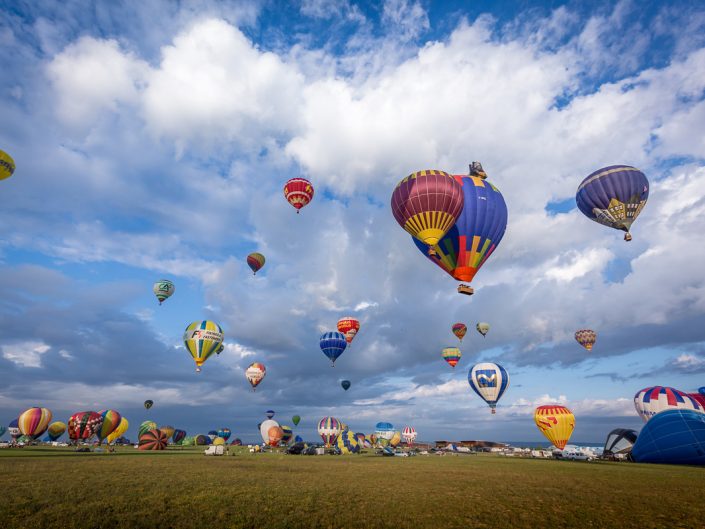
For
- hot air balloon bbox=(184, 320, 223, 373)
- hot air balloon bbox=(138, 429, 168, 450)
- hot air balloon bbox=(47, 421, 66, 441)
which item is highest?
hot air balloon bbox=(184, 320, 223, 373)

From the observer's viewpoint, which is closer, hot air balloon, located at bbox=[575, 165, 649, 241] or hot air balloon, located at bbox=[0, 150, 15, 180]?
hot air balloon, located at bbox=[575, 165, 649, 241]

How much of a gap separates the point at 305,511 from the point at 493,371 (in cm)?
4012

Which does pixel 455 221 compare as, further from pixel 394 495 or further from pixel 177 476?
pixel 177 476

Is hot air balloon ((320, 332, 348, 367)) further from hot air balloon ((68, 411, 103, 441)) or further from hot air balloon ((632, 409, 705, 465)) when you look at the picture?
hot air balloon ((632, 409, 705, 465))

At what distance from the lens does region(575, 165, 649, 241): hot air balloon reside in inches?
1233

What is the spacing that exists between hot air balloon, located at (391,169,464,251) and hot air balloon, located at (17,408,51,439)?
194 ft

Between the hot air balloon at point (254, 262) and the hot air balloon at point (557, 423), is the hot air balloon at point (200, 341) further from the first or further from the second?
the hot air balloon at point (557, 423)

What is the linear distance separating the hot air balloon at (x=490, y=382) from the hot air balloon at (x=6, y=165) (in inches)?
2080

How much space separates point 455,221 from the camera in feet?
89.9

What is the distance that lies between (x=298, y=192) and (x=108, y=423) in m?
35.4

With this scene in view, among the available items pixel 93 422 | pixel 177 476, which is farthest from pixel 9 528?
pixel 93 422

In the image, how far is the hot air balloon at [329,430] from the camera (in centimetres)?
5394

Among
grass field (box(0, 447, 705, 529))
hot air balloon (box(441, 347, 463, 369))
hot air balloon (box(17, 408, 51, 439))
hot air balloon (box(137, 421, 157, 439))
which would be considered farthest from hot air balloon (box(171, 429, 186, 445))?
grass field (box(0, 447, 705, 529))

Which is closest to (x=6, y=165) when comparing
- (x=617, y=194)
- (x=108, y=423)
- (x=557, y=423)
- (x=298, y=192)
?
(x=298, y=192)
